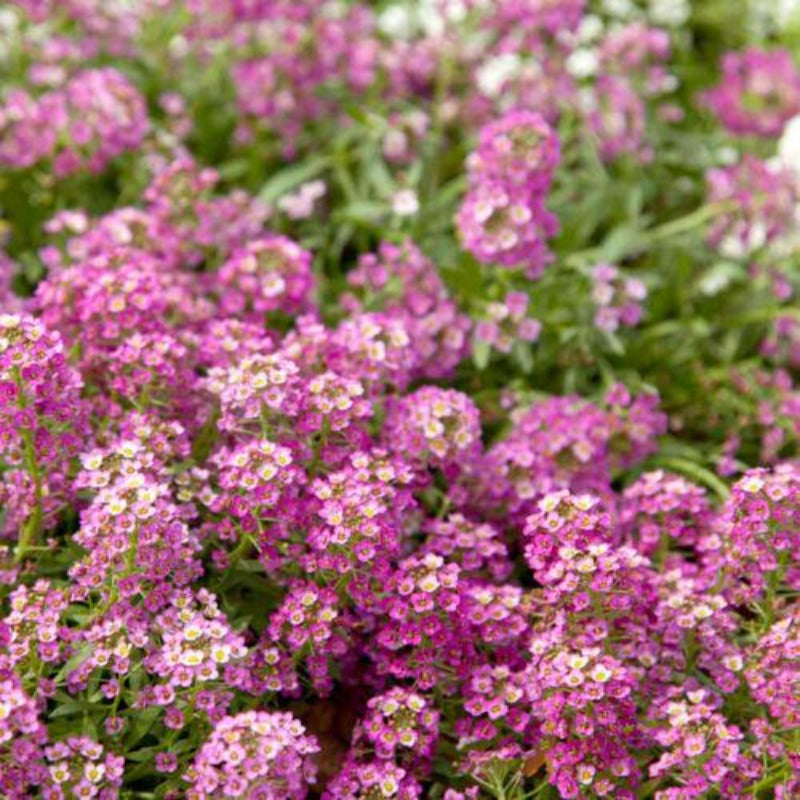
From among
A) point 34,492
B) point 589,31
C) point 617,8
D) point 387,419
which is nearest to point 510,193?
point 387,419

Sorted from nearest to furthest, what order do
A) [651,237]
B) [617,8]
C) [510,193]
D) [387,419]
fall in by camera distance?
1. [387,419]
2. [510,193]
3. [651,237]
4. [617,8]

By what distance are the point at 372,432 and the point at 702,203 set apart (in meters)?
2.29

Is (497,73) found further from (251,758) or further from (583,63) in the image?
(251,758)

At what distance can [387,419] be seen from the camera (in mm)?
3174

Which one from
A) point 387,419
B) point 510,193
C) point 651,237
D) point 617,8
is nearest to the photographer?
point 387,419

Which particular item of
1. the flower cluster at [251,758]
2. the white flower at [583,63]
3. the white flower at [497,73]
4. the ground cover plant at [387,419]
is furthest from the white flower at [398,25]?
the flower cluster at [251,758]

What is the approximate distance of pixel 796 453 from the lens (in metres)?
4.00

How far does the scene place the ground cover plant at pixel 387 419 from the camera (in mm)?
2584

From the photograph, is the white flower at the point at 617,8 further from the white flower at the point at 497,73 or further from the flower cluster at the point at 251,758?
the flower cluster at the point at 251,758

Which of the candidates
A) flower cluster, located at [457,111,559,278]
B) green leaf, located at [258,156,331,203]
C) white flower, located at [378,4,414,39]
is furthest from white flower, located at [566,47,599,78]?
flower cluster, located at [457,111,559,278]

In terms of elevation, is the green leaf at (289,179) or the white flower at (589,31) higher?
the white flower at (589,31)

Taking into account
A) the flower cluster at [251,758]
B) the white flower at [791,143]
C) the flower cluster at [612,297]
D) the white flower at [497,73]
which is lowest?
the flower cluster at [251,758]

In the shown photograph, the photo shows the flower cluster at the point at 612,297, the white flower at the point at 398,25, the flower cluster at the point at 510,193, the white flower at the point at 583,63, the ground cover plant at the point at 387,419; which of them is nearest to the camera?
the ground cover plant at the point at 387,419

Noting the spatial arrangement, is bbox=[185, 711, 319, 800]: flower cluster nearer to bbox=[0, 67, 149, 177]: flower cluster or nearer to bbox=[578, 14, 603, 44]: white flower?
bbox=[0, 67, 149, 177]: flower cluster
